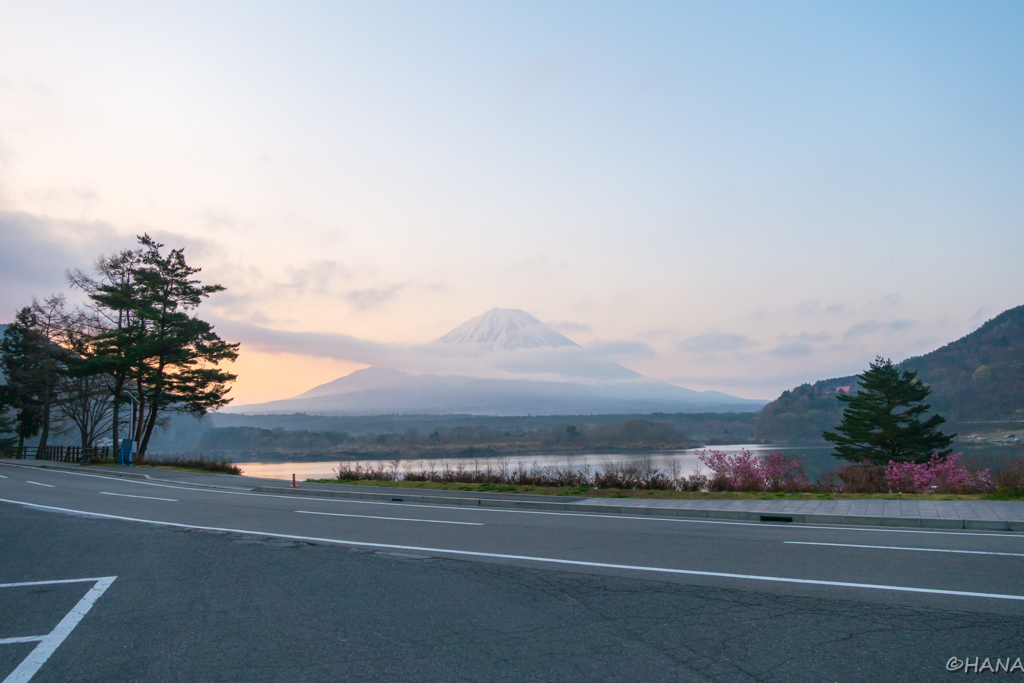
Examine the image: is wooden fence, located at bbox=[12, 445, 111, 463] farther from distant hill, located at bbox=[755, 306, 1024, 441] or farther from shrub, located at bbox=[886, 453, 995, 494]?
distant hill, located at bbox=[755, 306, 1024, 441]

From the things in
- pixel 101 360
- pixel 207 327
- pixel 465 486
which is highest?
pixel 207 327

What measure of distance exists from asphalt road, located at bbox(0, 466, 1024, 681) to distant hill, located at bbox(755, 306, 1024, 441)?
98.7 meters

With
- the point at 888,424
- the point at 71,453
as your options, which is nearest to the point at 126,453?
the point at 71,453

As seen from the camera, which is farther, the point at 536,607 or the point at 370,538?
the point at 370,538

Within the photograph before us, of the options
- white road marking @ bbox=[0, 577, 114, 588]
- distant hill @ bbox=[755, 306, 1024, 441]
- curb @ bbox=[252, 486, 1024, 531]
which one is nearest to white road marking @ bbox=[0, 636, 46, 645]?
white road marking @ bbox=[0, 577, 114, 588]

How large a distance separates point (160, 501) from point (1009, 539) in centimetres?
1722

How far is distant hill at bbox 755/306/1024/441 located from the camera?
319 feet

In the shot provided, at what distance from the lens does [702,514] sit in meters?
11.6

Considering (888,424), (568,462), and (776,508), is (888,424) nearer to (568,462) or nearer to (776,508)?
(568,462)

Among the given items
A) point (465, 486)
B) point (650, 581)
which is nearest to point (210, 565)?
point (650, 581)

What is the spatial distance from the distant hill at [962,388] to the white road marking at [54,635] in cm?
10361

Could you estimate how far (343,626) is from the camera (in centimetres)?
495

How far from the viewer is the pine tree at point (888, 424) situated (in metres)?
Answer: 36.0

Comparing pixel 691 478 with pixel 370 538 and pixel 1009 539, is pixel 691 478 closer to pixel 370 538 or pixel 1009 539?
pixel 1009 539
